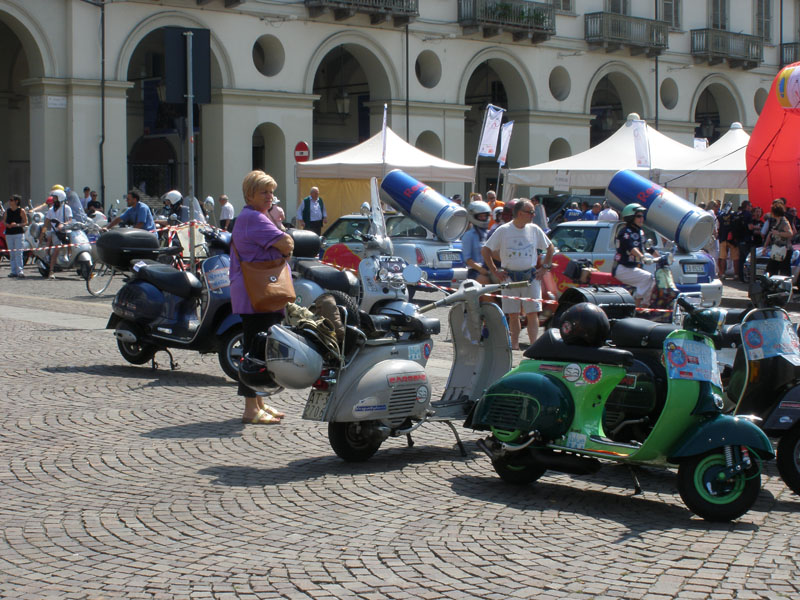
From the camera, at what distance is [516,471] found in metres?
6.24

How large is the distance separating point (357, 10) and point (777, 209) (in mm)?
19678

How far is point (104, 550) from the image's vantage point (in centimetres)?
509

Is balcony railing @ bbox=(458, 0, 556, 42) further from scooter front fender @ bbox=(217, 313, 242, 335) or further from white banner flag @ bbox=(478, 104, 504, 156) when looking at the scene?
scooter front fender @ bbox=(217, 313, 242, 335)

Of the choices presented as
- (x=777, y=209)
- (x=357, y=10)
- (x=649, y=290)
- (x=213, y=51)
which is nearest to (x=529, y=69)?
(x=357, y=10)

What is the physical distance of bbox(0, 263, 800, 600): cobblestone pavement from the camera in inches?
183

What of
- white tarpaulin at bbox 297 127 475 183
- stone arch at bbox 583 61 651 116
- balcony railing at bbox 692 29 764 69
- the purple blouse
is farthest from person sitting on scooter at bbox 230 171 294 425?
balcony railing at bbox 692 29 764 69

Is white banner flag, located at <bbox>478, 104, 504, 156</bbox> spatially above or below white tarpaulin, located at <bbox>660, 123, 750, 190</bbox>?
above

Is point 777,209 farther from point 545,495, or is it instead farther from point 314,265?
point 545,495

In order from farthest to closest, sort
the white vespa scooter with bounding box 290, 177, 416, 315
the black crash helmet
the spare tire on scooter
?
1. the white vespa scooter with bounding box 290, 177, 416, 315
2. the spare tire on scooter
3. the black crash helmet

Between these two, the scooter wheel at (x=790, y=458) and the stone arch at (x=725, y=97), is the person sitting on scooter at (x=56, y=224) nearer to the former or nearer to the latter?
the scooter wheel at (x=790, y=458)

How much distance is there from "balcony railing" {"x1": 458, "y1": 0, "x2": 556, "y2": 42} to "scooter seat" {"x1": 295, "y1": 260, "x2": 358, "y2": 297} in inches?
1057

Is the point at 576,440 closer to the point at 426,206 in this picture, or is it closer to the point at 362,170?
the point at 426,206

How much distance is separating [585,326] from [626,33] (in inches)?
1464

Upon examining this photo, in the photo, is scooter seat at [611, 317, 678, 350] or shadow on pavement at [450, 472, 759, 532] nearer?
shadow on pavement at [450, 472, 759, 532]
